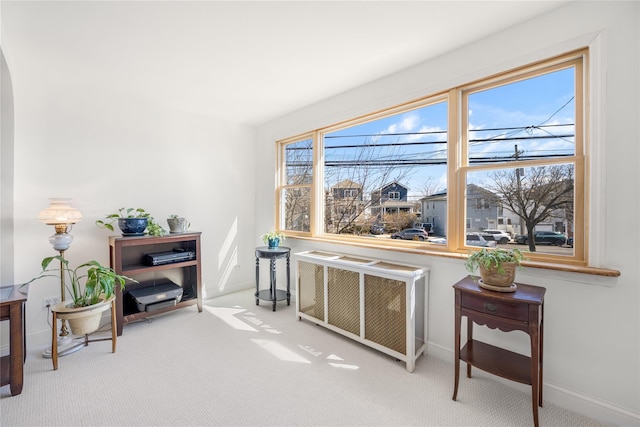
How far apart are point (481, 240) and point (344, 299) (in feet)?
4.32

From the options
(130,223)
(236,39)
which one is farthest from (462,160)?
(130,223)

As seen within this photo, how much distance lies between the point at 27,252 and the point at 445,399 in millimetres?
3785

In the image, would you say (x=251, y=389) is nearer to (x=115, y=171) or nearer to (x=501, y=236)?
(x=501, y=236)

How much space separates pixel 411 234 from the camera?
8.81ft

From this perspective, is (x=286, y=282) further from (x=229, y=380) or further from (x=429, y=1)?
(x=429, y=1)

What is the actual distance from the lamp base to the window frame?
8.24 ft

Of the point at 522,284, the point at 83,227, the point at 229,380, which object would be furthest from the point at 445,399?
the point at 83,227

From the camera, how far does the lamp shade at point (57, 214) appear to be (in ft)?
7.65

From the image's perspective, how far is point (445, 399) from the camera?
182cm

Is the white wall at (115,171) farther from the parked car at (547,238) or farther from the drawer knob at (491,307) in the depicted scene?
the parked car at (547,238)

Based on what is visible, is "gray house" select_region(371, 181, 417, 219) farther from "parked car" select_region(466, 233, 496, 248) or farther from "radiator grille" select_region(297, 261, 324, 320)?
"radiator grille" select_region(297, 261, 324, 320)

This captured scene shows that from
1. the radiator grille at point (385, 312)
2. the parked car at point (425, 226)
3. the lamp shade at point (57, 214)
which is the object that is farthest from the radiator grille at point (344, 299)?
the lamp shade at point (57, 214)

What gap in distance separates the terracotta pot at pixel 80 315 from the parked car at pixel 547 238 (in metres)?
3.44

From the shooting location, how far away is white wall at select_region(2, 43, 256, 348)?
8.39 feet
